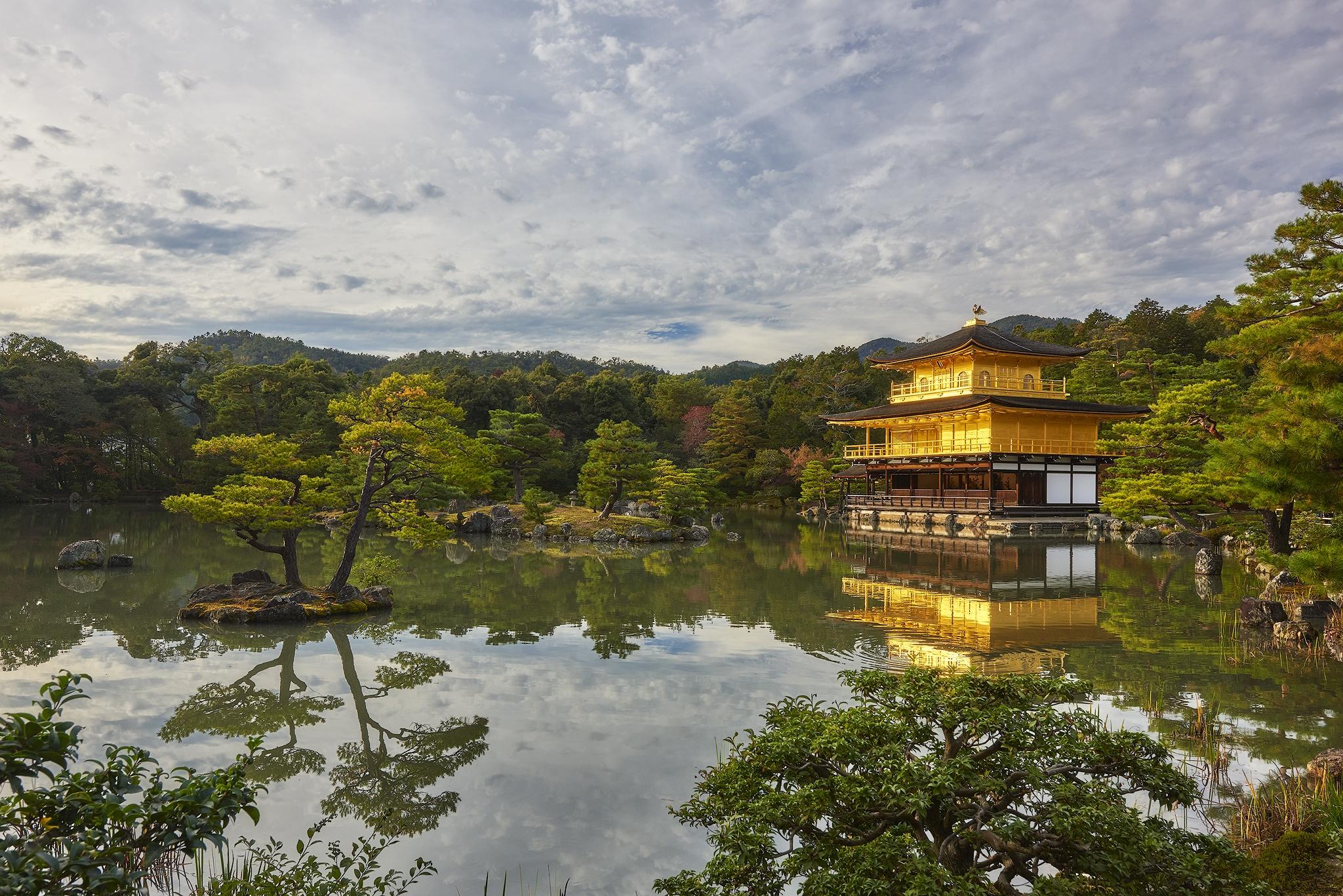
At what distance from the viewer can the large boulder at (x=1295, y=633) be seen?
31.1 feet

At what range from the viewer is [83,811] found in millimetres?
2109

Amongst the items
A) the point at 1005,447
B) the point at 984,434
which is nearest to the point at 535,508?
the point at 984,434

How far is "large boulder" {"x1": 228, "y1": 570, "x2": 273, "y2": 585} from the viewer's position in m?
12.4

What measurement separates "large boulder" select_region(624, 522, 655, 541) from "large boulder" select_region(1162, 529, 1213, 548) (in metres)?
14.6

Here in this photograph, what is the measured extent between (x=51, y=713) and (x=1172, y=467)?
79.3ft

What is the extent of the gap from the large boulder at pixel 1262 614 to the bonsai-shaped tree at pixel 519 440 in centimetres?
2218

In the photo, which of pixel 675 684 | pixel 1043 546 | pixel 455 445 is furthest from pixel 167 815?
pixel 1043 546

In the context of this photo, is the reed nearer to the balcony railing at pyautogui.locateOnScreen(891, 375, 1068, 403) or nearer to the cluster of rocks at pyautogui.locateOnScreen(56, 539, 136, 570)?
the cluster of rocks at pyautogui.locateOnScreen(56, 539, 136, 570)

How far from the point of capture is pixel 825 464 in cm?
3653

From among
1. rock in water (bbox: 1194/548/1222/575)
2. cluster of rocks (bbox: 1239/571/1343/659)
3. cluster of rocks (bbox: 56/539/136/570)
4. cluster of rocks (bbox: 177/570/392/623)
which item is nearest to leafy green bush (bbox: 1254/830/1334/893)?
cluster of rocks (bbox: 1239/571/1343/659)

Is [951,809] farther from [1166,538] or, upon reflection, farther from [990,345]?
[990,345]

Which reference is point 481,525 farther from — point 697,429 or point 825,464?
point 697,429

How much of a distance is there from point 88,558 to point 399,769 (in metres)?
14.8

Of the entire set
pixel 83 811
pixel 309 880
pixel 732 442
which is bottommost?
pixel 309 880
